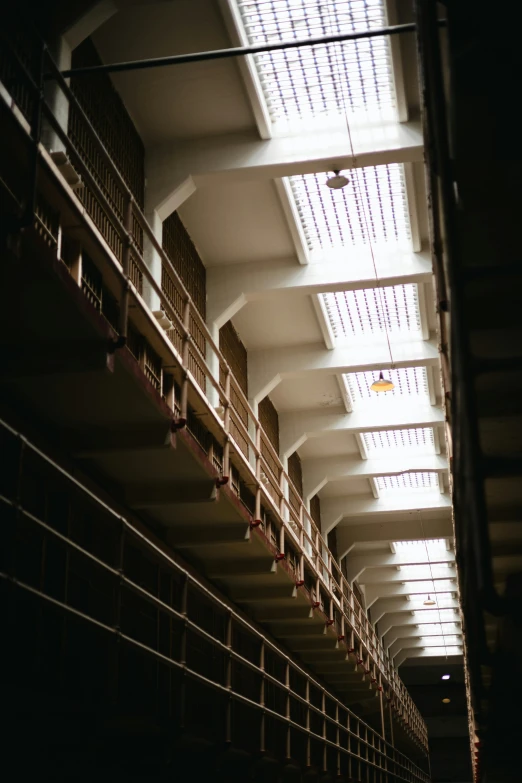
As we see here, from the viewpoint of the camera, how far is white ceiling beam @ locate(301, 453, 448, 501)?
2120cm

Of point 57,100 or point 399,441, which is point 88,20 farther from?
point 399,441

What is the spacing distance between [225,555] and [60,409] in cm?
538

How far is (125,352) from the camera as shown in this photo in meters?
7.28

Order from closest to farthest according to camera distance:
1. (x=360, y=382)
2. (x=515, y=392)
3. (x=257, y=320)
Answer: (x=515, y=392), (x=257, y=320), (x=360, y=382)

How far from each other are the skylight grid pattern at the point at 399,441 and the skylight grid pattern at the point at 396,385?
171cm

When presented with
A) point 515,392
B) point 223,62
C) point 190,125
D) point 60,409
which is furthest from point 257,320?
point 515,392

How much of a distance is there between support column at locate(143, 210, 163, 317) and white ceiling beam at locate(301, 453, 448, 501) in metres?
10.6

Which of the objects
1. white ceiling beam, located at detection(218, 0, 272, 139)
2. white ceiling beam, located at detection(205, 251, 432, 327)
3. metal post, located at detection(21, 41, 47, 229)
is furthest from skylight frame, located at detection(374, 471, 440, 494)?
metal post, located at detection(21, 41, 47, 229)

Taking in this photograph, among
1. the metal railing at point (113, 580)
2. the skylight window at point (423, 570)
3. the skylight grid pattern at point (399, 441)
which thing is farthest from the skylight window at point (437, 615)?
the metal railing at point (113, 580)

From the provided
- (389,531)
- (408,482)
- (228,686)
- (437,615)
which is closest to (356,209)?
(228,686)

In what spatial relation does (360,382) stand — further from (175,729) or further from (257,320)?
(175,729)

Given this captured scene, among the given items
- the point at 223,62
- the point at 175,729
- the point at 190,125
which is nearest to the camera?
the point at 175,729

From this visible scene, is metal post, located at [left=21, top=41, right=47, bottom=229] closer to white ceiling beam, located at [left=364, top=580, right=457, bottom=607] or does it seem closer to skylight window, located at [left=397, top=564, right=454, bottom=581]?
skylight window, located at [left=397, top=564, right=454, bottom=581]

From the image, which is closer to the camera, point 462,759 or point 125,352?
point 125,352
